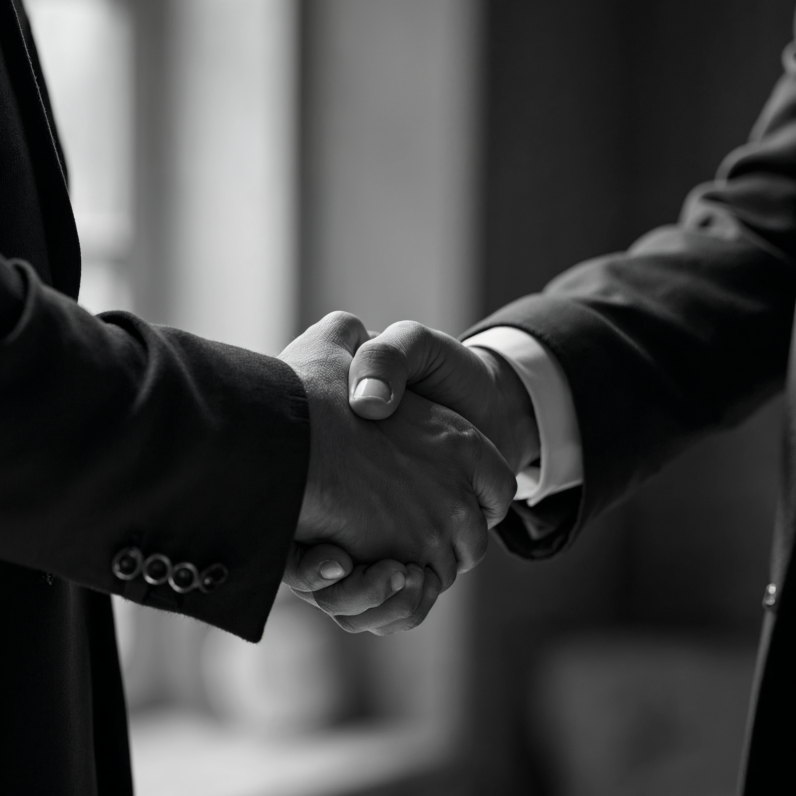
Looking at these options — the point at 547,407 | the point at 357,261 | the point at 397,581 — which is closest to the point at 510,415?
the point at 547,407

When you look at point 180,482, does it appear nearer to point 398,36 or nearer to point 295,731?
point 295,731

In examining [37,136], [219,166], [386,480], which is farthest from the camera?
[219,166]

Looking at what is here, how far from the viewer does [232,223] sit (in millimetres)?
2201

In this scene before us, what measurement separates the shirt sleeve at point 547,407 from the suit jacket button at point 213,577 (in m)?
0.46

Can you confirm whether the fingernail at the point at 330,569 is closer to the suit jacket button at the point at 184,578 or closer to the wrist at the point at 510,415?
the suit jacket button at the point at 184,578

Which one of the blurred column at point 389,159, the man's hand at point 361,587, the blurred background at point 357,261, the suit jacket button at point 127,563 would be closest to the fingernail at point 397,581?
the man's hand at point 361,587

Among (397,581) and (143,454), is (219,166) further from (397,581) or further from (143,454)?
(143,454)

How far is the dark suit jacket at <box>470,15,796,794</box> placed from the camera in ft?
3.20

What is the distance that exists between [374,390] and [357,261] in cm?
143

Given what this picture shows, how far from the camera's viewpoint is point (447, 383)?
3.25ft

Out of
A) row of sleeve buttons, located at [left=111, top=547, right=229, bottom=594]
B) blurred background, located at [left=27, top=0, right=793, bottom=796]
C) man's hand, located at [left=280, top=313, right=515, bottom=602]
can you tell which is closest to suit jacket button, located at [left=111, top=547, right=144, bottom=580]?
row of sleeve buttons, located at [left=111, top=547, right=229, bottom=594]

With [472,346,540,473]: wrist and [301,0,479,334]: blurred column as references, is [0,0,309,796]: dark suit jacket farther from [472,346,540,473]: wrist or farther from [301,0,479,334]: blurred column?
[301,0,479,334]: blurred column

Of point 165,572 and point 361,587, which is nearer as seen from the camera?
point 165,572

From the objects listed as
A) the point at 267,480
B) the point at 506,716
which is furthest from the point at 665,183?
the point at 267,480
